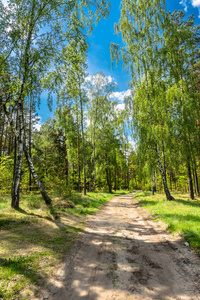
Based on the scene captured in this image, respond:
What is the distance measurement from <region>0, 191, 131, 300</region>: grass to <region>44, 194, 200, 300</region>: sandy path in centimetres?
39

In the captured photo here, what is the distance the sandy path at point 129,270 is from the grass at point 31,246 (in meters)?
0.39

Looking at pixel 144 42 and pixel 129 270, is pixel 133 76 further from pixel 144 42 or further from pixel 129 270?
pixel 129 270

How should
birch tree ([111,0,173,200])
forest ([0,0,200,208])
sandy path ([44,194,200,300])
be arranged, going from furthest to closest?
1. birch tree ([111,0,173,200])
2. forest ([0,0,200,208])
3. sandy path ([44,194,200,300])

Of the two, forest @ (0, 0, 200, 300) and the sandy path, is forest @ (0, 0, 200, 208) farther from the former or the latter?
the sandy path

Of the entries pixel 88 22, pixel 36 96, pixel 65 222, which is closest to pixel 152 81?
pixel 88 22

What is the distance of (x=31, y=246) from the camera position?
15.3 feet

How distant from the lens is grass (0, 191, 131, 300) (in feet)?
9.93

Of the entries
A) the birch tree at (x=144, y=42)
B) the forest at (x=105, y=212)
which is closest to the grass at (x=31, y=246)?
the forest at (x=105, y=212)

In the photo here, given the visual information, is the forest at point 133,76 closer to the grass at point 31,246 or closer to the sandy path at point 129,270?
the grass at point 31,246

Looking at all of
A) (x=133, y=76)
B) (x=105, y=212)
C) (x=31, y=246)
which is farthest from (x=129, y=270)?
(x=133, y=76)

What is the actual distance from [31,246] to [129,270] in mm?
3063

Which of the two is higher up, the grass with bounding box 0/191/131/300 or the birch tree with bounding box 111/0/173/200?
the birch tree with bounding box 111/0/173/200

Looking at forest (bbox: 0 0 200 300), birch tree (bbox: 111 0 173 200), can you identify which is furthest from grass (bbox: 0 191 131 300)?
birch tree (bbox: 111 0 173 200)

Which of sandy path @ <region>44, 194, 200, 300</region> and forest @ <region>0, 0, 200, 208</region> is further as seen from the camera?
forest @ <region>0, 0, 200, 208</region>
